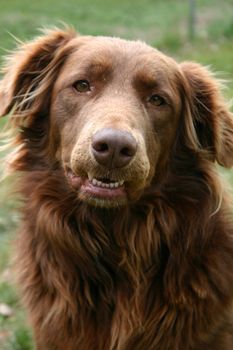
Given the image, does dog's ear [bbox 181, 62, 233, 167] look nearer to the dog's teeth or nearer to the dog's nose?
the dog's teeth

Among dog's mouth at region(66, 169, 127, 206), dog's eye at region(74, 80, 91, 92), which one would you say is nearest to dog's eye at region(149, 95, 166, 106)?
dog's eye at region(74, 80, 91, 92)

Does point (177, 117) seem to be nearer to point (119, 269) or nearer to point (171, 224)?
point (171, 224)

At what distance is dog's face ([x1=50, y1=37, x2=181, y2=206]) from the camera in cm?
336

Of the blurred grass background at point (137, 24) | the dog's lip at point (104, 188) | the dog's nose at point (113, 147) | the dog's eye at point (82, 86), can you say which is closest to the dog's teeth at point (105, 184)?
the dog's lip at point (104, 188)

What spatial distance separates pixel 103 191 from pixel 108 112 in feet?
1.30

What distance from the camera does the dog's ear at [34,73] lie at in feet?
13.1

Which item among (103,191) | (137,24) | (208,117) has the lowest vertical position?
(103,191)

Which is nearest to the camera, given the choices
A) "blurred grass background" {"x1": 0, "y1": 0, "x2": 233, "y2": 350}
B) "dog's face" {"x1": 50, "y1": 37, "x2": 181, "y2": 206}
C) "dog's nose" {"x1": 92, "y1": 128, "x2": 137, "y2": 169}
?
"dog's nose" {"x1": 92, "y1": 128, "x2": 137, "y2": 169}

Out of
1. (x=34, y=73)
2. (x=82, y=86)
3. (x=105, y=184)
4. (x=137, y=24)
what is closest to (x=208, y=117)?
(x=82, y=86)

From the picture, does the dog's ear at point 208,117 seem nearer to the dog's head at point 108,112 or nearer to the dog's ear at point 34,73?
the dog's head at point 108,112

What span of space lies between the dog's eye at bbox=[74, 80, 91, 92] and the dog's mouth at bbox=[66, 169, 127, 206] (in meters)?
0.50

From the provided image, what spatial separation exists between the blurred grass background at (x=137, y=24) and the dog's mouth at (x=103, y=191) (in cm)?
187

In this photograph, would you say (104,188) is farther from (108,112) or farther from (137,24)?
(137,24)

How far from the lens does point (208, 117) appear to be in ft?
13.5
